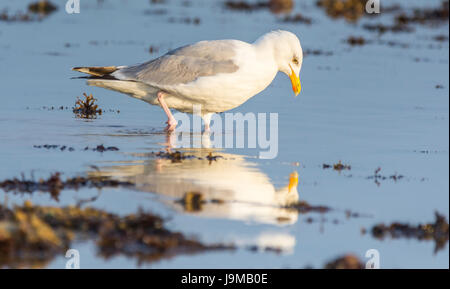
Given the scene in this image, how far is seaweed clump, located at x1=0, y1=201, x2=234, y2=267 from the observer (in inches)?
260

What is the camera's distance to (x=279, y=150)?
35.9ft

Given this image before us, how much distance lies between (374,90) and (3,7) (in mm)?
14970

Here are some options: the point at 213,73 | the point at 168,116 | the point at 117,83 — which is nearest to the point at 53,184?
the point at 213,73

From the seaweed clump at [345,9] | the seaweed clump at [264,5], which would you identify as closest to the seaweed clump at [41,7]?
the seaweed clump at [264,5]

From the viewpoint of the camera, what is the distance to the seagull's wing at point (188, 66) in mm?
11344

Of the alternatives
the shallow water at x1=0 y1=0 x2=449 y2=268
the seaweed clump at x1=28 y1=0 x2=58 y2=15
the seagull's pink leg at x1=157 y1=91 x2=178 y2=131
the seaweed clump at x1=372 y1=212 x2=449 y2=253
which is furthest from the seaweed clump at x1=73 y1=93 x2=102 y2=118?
the seaweed clump at x1=28 y1=0 x2=58 y2=15

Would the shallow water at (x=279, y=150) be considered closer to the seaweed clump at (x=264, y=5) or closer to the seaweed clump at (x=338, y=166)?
the seaweed clump at (x=338, y=166)

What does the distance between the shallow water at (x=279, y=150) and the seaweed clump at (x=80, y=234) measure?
0.14 m

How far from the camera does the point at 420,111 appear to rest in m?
14.5

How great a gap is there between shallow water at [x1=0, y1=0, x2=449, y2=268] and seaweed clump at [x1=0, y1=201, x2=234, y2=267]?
14 centimetres

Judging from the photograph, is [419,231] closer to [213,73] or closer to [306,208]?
[306,208]
